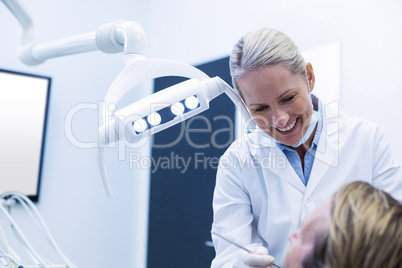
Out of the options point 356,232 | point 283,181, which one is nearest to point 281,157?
point 283,181

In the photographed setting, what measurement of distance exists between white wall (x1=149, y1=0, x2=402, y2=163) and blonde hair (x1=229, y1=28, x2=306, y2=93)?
700 millimetres

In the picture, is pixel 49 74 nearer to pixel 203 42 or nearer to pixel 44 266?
pixel 203 42

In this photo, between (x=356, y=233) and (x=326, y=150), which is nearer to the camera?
(x=356, y=233)

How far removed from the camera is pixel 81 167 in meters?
2.63

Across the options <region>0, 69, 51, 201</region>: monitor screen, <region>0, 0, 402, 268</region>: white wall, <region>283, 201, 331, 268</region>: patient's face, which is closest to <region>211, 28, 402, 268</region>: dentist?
<region>283, 201, 331, 268</region>: patient's face

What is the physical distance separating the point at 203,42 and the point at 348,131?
154 cm

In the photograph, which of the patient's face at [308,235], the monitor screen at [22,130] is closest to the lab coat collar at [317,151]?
the patient's face at [308,235]

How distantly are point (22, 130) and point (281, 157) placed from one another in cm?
178

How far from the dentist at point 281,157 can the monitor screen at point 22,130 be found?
5.23 ft

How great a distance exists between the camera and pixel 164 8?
294 cm

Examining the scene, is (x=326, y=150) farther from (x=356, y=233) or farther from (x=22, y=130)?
(x=22, y=130)

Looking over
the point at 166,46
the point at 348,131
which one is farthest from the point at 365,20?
the point at 166,46

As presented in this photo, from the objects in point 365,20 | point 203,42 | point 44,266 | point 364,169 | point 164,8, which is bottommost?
point 44,266

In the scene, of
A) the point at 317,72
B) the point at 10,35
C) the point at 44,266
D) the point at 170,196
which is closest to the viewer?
the point at 44,266
